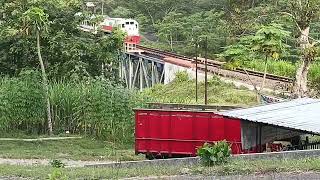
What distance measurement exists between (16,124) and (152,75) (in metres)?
21.9

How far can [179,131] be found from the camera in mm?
18031

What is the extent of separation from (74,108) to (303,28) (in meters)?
11.3

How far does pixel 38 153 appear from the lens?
19688 millimetres

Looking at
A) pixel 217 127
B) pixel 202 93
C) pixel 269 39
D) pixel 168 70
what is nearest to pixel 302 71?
pixel 269 39

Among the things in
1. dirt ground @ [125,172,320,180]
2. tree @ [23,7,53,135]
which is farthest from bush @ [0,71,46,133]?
dirt ground @ [125,172,320,180]

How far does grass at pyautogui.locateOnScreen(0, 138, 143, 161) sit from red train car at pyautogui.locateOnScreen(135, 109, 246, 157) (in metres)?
0.85

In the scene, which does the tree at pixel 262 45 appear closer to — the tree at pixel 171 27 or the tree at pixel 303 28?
the tree at pixel 303 28

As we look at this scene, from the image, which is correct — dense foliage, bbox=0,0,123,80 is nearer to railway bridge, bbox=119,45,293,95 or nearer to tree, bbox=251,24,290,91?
railway bridge, bbox=119,45,293,95

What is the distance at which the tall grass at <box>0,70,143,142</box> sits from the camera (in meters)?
22.8

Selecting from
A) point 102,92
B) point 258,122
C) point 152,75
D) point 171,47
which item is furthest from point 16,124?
point 171,47

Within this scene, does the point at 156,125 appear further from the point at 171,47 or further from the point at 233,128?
the point at 171,47

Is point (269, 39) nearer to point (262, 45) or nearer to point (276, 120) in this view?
point (262, 45)

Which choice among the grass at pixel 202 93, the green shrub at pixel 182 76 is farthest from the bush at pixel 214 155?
the green shrub at pixel 182 76

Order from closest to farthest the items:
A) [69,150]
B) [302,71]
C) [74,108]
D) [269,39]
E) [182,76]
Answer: [69,150], [74,108], [269,39], [302,71], [182,76]
